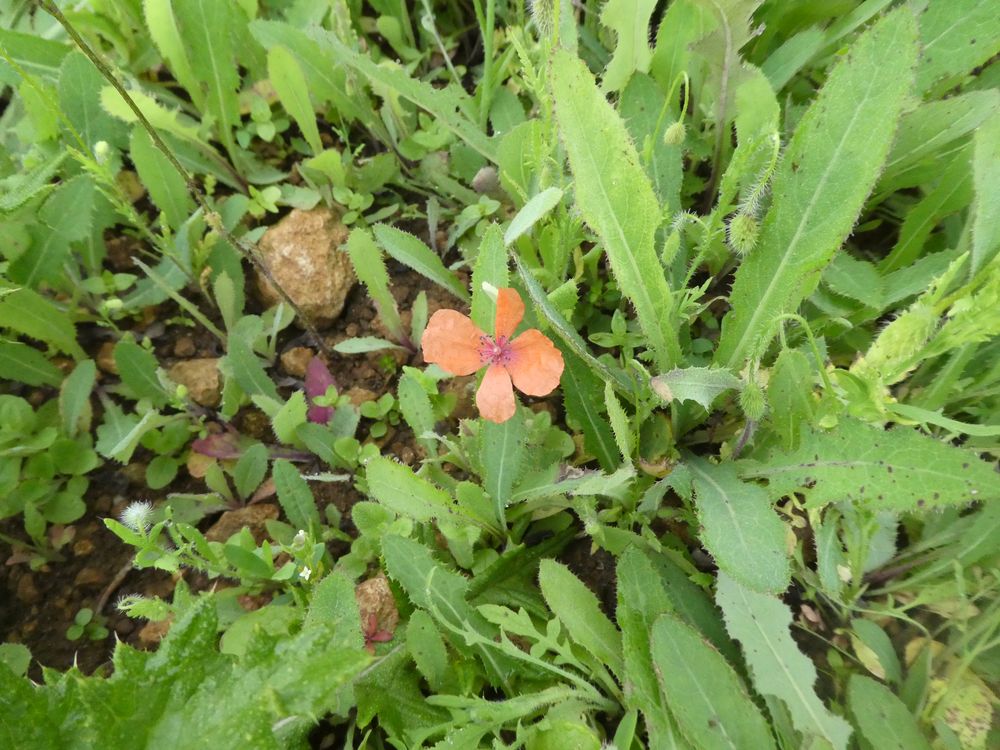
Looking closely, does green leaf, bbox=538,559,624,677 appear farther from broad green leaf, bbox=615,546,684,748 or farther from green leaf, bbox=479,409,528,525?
green leaf, bbox=479,409,528,525

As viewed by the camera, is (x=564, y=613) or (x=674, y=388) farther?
(x=564, y=613)

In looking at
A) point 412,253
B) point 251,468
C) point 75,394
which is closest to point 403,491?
point 251,468

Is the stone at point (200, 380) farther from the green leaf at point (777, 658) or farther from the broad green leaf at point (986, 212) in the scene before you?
the broad green leaf at point (986, 212)

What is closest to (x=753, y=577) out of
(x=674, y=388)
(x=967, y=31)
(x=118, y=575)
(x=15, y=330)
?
(x=674, y=388)

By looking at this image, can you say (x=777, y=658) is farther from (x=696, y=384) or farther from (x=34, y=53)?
(x=34, y=53)

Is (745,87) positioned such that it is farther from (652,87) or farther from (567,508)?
(567,508)

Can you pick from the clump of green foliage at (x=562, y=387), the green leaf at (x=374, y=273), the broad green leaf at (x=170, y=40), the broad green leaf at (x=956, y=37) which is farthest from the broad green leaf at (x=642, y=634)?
the broad green leaf at (x=170, y=40)
